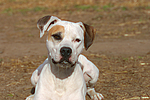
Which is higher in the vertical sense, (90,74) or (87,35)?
Answer: (87,35)

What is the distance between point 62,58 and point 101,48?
5402 millimetres

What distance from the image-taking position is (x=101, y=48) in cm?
941

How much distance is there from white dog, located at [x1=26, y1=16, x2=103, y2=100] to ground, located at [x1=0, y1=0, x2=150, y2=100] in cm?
124

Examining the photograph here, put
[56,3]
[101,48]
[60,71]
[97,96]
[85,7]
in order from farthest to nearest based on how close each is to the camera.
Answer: [56,3] < [85,7] < [101,48] < [97,96] < [60,71]

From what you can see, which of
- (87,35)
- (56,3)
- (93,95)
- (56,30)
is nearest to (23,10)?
(56,3)

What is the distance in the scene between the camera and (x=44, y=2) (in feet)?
56.7

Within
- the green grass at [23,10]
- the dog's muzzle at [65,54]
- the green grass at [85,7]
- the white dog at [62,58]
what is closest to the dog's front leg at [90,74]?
the white dog at [62,58]

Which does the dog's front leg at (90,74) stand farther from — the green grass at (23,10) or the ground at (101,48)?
the green grass at (23,10)

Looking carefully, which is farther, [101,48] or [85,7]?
[85,7]

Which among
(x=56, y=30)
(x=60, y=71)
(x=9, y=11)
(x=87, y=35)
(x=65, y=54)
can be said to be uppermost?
(x=56, y=30)

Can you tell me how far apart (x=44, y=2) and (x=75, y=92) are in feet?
43.8

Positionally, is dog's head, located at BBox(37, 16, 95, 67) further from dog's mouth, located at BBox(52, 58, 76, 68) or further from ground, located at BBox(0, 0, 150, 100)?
ground, located at BBox(0, 0, 150, 100)

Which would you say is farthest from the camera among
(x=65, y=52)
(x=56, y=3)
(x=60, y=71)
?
(x=56, y=3)

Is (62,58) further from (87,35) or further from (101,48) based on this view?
(101,48)
